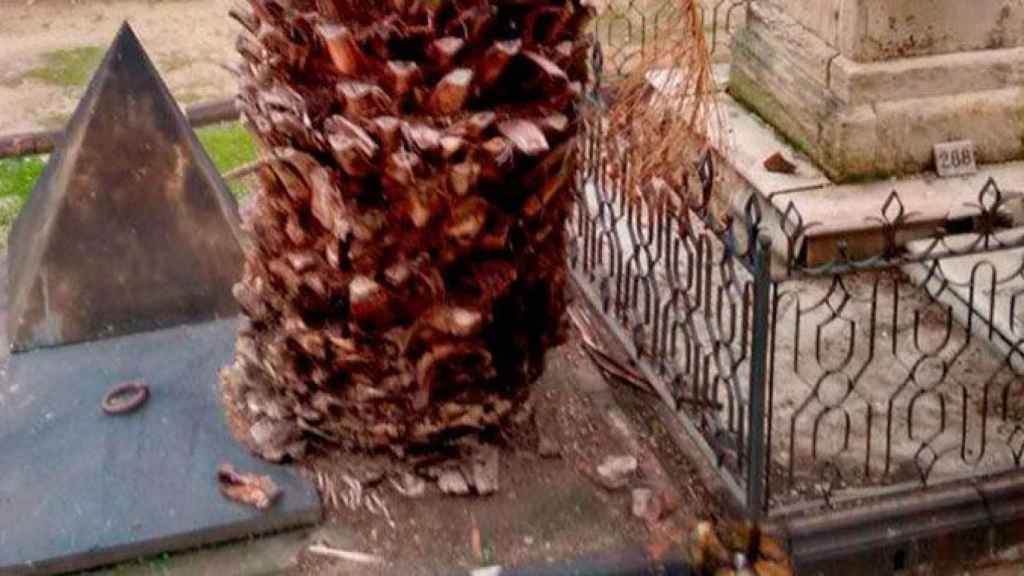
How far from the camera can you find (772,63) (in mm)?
6824

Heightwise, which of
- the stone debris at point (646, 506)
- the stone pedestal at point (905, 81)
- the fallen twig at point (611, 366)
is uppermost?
the stone pedestal at point (905, 81)

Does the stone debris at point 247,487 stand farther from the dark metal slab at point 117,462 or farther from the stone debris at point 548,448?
the stone debris at point 548,448

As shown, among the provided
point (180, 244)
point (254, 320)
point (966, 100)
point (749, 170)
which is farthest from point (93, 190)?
point (966, 100)

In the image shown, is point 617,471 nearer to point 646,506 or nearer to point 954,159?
point 646,506

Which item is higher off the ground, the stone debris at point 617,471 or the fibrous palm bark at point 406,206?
the fibrous palm bark at point 406,206

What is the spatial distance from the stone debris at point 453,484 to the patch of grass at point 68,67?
213 inches

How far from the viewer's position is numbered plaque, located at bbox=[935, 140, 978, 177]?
20.9 ft

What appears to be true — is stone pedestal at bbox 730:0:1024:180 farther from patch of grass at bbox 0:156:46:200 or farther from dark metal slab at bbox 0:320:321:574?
patch of grass at bbox 0:156:46:200

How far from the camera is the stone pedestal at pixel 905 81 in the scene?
20.4 ft

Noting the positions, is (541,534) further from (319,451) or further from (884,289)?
(884,289)

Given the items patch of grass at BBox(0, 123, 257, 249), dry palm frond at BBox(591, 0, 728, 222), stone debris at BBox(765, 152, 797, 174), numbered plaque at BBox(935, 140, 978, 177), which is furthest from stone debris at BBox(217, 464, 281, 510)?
numbered plaque at BBox(935, 140, 978, 177)

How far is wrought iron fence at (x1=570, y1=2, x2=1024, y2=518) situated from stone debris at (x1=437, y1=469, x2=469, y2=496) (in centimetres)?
72

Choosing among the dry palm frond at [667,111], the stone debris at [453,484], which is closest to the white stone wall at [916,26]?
the dry palm frond at [667,111]

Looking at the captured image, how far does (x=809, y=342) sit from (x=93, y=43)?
585 centimetres
